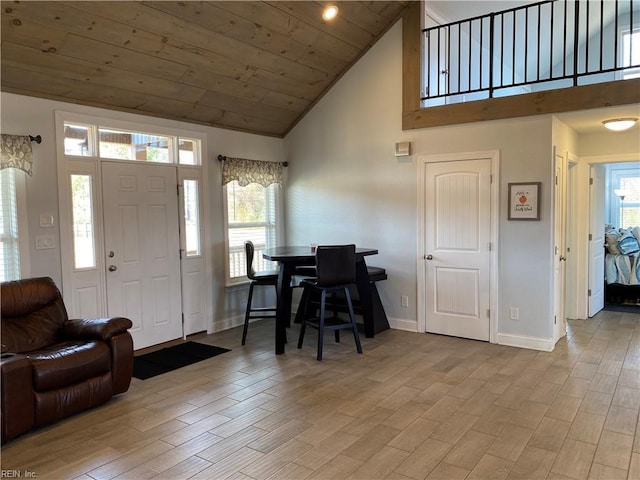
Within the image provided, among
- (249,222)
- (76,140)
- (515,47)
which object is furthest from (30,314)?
(515,47)

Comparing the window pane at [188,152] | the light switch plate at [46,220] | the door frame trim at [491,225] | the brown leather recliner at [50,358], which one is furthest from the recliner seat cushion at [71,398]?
the door frame trim at [491,225]

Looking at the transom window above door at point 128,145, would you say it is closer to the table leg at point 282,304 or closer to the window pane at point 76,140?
the window pane at point 76,140

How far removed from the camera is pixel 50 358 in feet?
10.1

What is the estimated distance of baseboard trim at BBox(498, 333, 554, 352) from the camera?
179 inches

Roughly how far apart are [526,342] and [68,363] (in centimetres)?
403

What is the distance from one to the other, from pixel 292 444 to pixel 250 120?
4.00 meters

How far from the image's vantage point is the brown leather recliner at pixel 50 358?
9.46ft

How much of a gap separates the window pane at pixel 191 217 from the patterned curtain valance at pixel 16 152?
1628 mm

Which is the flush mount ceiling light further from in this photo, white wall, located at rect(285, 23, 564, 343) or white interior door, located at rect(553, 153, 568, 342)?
white wall, located at rect(285, 23, 564, 343)

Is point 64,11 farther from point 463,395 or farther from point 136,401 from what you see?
point 463,395

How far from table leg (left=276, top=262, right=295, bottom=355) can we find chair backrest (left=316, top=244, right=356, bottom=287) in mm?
431

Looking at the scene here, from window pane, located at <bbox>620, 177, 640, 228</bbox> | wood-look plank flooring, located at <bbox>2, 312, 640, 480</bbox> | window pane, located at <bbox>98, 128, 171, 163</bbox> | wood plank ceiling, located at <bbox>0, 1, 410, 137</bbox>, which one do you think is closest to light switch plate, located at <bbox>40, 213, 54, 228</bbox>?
window pane, located at <bbox>98, 128, 171, 163</bbox>

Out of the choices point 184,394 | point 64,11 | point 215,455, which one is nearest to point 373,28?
point 64,11

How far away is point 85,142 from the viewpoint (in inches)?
169
